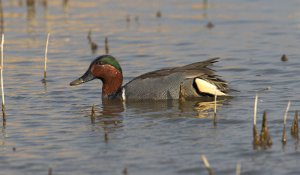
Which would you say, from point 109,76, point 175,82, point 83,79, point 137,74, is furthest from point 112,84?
point 137,74

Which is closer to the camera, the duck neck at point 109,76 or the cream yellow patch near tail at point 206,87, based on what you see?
the cream yellow patch near tail at point 206,87

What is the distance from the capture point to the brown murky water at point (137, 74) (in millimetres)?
8398

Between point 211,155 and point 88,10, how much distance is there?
11.2 metres

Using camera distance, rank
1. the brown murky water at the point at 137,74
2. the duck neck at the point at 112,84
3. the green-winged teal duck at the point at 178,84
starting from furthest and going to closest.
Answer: the duck neck at the point at 112,84
the green-winged teal duck at the point at 178,84
the brown murky water at the point at 137,74

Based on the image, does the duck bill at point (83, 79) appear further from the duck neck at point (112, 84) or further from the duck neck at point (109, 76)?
the duck neck at point (112, 84)

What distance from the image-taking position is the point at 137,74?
13383 mm

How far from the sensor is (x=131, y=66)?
46.0 feet

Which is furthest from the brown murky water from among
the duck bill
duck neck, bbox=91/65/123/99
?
duck neck, bbox=91/65/123/99

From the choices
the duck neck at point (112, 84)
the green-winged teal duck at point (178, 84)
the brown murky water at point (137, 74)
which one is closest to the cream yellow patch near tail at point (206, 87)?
the green-winged teal duck at point (178, 84)

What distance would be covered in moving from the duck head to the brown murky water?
0.23m

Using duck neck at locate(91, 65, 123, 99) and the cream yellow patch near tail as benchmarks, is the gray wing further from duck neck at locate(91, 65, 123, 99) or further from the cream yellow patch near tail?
duck neck at locate(91, 65, 123, 99)

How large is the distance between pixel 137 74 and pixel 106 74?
49.1 inches

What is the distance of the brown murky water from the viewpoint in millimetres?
8398

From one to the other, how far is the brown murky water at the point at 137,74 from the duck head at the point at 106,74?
23cm
